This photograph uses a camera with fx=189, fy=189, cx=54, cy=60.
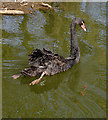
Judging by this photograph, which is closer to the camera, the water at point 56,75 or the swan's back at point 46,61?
the water at point 56,75

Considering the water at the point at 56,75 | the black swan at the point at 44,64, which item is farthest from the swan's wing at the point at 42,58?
the water at the point at 56,75

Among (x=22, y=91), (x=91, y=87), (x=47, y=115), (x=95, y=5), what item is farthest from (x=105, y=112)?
(x=95, y=5)

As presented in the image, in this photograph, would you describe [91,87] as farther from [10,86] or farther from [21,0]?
[21,0]

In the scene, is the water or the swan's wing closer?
the water

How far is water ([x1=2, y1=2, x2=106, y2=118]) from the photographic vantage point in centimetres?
337

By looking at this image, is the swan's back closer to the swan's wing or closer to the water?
the swan's wing

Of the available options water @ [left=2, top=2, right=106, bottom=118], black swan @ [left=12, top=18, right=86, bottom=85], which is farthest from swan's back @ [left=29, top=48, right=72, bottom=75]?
water @ [left=2, top=2, right=106, bottom=118]

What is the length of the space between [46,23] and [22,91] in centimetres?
429

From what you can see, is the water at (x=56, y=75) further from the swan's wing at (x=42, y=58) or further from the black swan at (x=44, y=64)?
the swan's wing at (x=42, y=58)

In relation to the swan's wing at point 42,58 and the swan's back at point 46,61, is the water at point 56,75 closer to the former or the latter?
the swan's back at point 46,61

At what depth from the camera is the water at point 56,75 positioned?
337 centimetres

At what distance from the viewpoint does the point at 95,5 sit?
9.76 meters

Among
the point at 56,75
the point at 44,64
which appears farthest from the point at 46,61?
the point at 56,75

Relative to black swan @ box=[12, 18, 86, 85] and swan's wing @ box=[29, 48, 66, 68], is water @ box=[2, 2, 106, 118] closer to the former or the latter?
black swan @ box=[12, 18, 86, 85]
